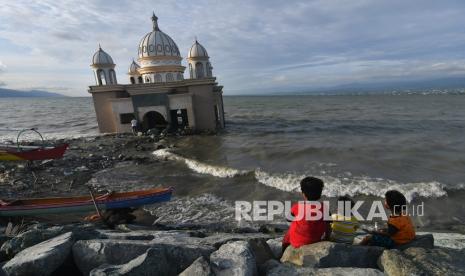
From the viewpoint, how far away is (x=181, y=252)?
162 inches

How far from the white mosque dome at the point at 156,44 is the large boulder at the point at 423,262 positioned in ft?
108

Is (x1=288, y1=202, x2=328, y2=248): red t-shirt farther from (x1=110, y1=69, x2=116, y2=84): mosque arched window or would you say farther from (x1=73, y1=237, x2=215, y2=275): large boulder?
(x1=110, y1=69, x2=116, y2=84): mosque arched window

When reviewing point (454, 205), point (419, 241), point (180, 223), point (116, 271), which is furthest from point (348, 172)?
point (116, 271)

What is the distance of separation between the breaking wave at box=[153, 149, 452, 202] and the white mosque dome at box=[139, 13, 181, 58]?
21951mm

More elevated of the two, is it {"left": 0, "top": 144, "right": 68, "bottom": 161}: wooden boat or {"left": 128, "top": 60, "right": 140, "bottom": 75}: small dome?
{"left": 128, "top": 60, "right": 140, "bottom": 75}: small dome

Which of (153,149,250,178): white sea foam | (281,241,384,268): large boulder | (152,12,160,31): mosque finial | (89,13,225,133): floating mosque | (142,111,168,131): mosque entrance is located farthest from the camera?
(152,12,160,31): mosque finial

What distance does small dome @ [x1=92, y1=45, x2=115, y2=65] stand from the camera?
30.7m

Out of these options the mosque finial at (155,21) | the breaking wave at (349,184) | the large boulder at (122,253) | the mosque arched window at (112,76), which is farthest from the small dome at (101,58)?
the large boulder at (122,253)

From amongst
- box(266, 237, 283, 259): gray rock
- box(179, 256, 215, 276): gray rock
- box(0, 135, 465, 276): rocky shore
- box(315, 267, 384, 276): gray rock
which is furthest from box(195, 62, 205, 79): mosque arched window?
box(315, 267, 384, 276): gray rock

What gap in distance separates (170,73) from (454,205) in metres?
29.5

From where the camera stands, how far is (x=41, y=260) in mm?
3910

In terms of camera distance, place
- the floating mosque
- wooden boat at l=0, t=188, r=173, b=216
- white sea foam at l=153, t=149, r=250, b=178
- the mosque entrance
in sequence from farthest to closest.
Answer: the mosque entrance → the floating mosque → white sea foam at l=153, t=149, r=250, b=178 → wooden boat at l=0, t=188, r=173, b=216

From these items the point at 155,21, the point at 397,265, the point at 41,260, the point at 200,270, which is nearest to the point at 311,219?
the point at 397,265

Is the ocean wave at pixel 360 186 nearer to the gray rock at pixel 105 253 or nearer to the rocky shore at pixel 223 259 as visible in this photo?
the rocky shore at pixel 223 259
